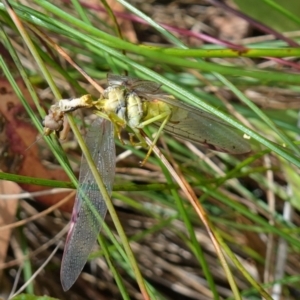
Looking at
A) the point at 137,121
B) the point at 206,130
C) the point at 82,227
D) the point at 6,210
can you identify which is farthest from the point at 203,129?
the point at 6,210

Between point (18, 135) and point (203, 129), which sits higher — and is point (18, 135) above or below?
below

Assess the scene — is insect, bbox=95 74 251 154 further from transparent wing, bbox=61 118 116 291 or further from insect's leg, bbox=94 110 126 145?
transparent wing, bbox=61 118 116 291

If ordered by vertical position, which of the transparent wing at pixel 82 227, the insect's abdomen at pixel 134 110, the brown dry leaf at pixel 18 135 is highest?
the insect's abdomen at pixel 134 110

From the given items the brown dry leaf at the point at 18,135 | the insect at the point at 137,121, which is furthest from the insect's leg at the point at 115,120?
the brown dry leaf at the point at 18,135

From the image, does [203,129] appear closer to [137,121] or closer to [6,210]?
[137,121]

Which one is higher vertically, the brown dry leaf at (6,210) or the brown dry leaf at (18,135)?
the brown dry leaf at (18,135)

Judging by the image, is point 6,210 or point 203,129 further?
point 6,210

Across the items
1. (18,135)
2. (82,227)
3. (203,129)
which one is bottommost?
(82,227)

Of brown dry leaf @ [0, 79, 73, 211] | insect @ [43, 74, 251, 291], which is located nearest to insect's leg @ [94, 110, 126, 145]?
insect @ [43, 74, 251, 291]

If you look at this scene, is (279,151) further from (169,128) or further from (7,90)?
(7,90)

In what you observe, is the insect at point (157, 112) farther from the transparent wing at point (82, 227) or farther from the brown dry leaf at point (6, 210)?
the brown dry leaf at point (6, 210)

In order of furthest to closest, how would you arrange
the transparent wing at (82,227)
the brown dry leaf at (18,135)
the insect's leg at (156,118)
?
the brown dry leaf at (18,135) < the insect's leg at (156,118) < the transparent wing at (82,227)

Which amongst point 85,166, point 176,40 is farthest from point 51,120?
point 176,40
